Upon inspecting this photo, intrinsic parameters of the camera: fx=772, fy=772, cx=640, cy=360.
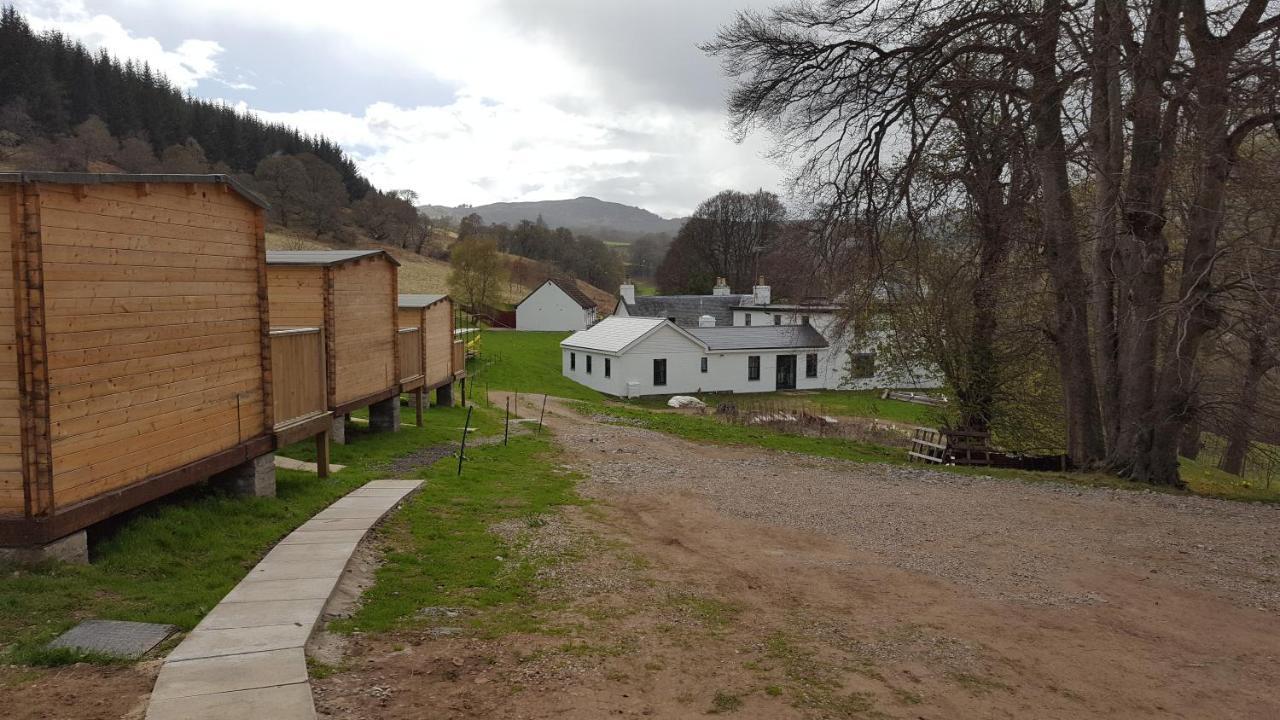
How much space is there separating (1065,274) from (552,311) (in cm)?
5158

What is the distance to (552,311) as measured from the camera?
215 ft

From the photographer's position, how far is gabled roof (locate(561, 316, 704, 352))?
37.7 m

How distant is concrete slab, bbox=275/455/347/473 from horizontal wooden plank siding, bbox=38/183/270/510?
6.74ft

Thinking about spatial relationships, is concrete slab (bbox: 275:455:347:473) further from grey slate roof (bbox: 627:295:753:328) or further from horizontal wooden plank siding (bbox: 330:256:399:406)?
grey slate roof (bbox: 627:295:753:328)

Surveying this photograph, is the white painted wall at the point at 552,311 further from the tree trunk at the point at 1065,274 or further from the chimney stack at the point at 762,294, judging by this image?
the tree trunk at the point at 1065,274

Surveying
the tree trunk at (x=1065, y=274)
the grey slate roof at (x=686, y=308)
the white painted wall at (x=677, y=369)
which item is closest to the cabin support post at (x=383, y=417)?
the tree trunk at (x=1065, y=274)

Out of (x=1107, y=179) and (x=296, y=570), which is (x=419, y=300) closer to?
(x=296, y=570)

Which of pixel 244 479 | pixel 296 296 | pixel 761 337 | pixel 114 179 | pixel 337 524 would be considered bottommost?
pixel 337 524

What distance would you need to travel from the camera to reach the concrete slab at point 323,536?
8156 millimetres

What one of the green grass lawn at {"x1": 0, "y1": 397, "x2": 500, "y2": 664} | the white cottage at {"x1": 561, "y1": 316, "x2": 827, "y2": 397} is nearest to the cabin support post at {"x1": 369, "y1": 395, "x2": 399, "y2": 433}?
Answer: the green grass lawn at {"x1": 0, "y1": 397, "x2": 500, "y2": 664}

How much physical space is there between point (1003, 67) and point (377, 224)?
85.8 meters

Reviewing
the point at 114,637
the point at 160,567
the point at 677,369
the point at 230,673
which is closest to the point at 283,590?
the point at 160,567

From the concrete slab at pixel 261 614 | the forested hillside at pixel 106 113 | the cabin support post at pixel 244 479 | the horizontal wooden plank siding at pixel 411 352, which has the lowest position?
the concrete slab at pixel 261 614

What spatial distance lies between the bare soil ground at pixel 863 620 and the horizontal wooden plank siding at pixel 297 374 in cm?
349
